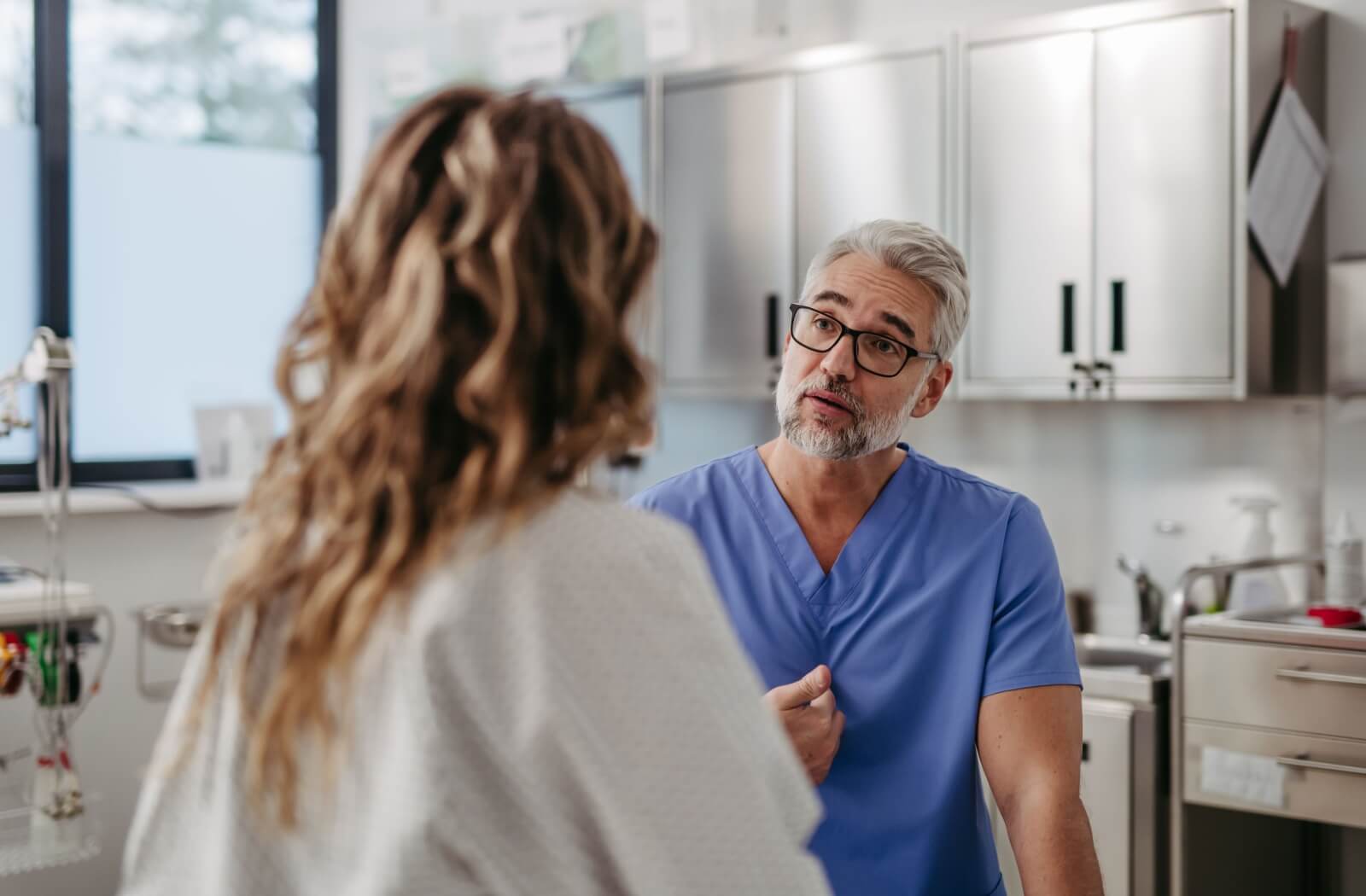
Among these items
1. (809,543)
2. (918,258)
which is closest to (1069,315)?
(918,258)

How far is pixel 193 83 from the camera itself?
412 cm

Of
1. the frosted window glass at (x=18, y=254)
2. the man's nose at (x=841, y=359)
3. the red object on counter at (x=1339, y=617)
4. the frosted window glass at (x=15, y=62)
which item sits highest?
the frosted window glass at (x=15, y=62)

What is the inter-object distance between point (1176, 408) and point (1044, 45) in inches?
33.1

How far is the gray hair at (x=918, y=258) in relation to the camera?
1.69 metres

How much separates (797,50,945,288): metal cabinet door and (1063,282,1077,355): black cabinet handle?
340 millimetres

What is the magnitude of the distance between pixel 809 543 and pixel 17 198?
2.95 metres

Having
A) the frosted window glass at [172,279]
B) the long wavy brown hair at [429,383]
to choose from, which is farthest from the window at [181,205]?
the long wavy brown hair at [429,383]

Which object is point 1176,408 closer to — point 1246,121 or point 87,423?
point 1246,121

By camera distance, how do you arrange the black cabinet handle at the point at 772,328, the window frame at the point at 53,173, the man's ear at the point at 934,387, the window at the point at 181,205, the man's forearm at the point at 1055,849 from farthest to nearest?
the window at the point at 181,205 → the window frame at the point at 53,173 → the black cabinet handle at the point at 772,328 → the man's ear at the point at 934,387 → the man's forearm at the point at 1055,849

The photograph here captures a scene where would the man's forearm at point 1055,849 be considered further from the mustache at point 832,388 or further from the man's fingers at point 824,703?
the mustache at point 832,388

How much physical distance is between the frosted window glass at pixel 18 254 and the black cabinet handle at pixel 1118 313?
2.75 metres

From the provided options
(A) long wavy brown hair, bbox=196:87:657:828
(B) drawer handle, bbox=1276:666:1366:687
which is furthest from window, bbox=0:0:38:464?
(A) long wavy brown hair, bbox=196:87:657:828

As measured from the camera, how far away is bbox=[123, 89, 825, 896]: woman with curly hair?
30.7 inches

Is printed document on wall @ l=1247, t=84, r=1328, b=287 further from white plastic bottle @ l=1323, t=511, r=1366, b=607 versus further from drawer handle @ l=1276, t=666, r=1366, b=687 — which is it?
drawer handle @ l=1276, t=666, r=1366, b=687
